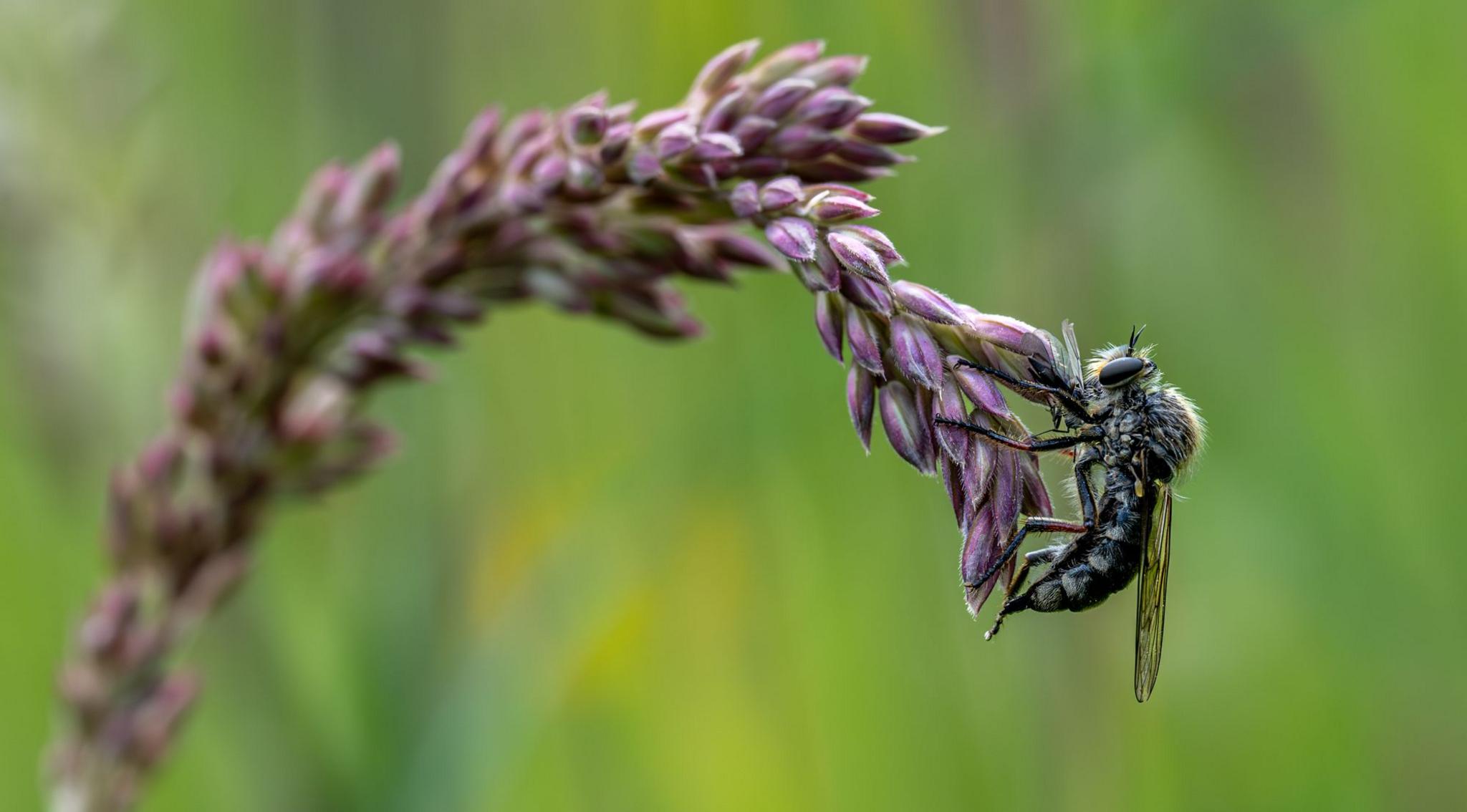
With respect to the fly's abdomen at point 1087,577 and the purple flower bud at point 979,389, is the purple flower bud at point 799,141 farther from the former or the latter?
the fly's abdomen at point 1087,577

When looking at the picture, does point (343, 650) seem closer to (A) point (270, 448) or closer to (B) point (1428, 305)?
(A) point (270, 448)

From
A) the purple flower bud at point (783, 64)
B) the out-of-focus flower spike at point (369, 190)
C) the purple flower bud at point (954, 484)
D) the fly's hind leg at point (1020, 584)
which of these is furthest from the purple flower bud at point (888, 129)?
the out-of-focus flower spike at point (369, 190)

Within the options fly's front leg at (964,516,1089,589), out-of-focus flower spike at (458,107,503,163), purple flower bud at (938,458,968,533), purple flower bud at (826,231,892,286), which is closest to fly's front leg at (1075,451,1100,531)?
fly's front leg at (964,516,1089,589)

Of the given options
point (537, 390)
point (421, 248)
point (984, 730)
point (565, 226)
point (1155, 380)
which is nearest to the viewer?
point (565, 226)

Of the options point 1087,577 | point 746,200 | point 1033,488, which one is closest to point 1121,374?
point 1087,577

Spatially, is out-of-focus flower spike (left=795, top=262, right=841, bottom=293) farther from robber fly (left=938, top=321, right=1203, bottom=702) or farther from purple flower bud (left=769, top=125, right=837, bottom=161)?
robber fly (left=938, top=321, right=1203, bottom=702)

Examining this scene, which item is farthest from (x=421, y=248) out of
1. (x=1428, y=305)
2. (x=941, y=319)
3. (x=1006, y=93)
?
(x=1428, y=305)
